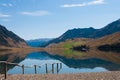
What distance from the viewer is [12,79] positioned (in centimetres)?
3744

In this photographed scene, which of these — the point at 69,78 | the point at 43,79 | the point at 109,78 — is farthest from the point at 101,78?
the point at 43,79

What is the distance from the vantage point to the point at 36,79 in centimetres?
3766

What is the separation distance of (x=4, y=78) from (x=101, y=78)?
11.9 metres

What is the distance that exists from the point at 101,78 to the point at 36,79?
7924 mm

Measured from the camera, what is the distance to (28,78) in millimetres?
38594

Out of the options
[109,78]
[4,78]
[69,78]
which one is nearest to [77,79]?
[69,78]

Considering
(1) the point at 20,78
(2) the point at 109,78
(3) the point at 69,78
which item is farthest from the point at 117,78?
(1) the point at 20,78

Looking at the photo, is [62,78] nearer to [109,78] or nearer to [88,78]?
[88,78]

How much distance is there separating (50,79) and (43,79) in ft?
→ 2.88

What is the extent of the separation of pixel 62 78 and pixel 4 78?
7197 millimetres

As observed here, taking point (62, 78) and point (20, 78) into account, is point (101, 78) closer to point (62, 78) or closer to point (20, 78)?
point (62, 78)

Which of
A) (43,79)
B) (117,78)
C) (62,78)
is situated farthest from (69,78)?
(117,78)

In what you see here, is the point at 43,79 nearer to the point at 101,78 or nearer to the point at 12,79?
the point at 12,79

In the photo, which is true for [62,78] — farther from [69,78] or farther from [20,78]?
[20,78]
